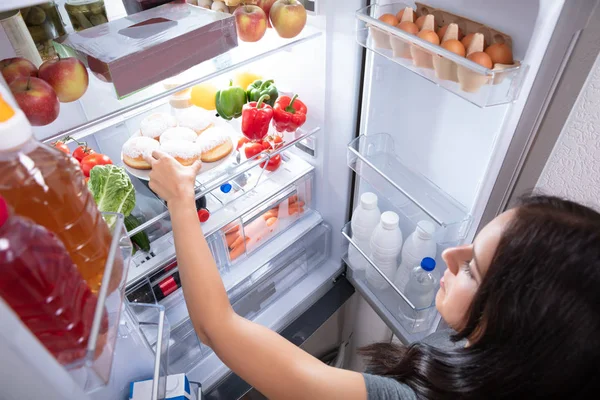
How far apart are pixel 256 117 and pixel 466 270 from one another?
29.4 inches

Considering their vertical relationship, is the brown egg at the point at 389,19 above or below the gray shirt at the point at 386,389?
above

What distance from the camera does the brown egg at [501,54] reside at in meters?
0.73

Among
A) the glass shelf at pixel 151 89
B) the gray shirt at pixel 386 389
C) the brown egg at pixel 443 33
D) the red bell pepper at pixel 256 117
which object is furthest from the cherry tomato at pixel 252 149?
the gray shirt at pixel 386 389

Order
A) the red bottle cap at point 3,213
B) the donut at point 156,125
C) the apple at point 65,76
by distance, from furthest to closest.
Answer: the donut at point 156,125 < the apple at point 65,76 < the red bottle cap at point 3,213

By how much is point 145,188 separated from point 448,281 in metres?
0.90

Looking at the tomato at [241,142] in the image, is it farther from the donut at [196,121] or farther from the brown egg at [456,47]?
the brown egg at [456,47]

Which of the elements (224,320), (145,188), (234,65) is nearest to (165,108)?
(145,188)

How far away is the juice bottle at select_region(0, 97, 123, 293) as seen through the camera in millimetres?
429

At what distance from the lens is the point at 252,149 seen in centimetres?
122

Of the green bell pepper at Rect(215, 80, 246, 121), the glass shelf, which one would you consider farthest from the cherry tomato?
the glass shelf

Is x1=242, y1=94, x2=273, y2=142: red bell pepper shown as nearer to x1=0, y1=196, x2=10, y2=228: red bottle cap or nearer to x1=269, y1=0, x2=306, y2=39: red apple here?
x1=269, y1=0, x2=306, y2=39: red apple

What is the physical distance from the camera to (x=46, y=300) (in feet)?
1.34

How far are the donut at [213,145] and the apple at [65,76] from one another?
35cm

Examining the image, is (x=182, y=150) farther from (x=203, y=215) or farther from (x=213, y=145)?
(x=203, y=215)
